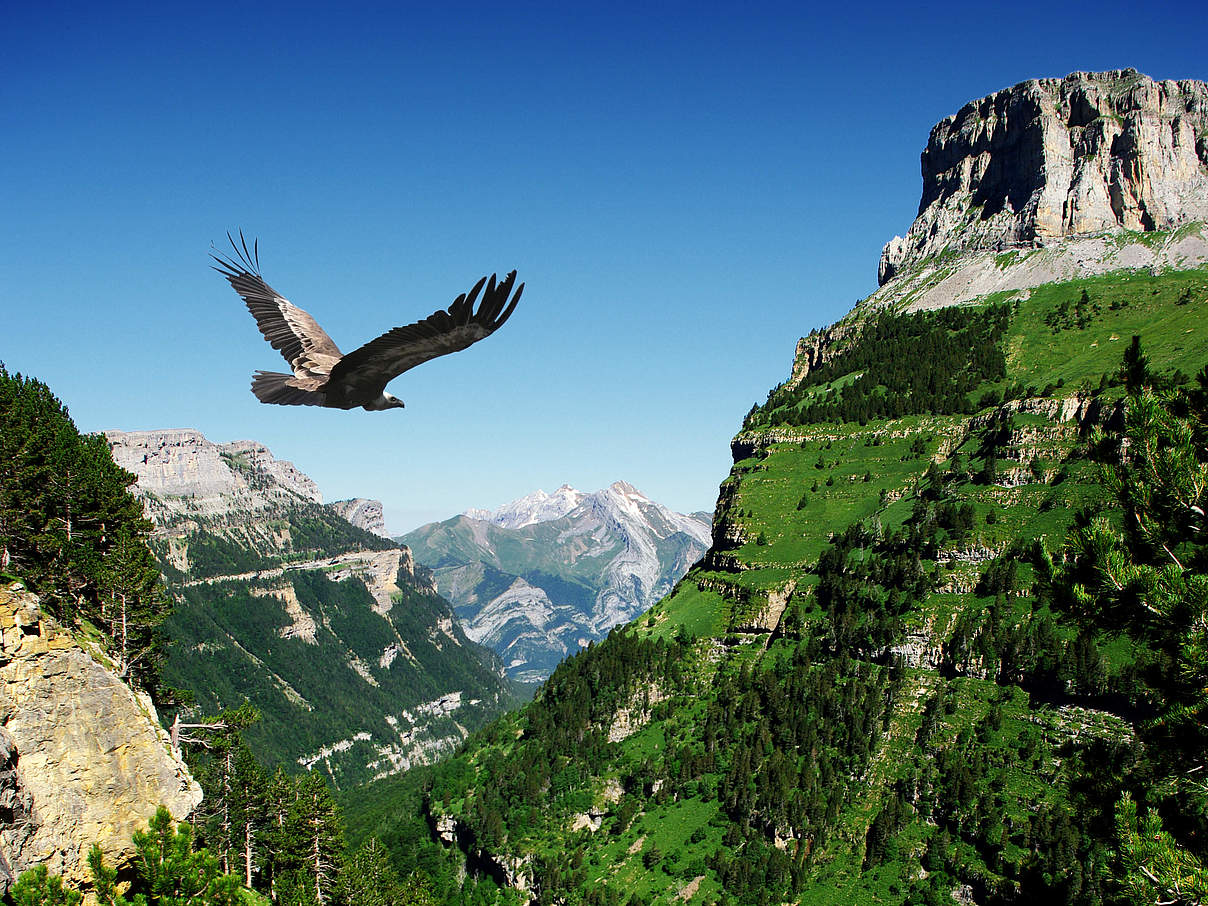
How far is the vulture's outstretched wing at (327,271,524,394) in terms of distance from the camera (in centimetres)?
1384

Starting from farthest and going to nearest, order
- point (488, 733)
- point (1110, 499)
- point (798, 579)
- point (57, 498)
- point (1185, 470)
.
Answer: point (488, 733)
point (798, 579)
point (57, 498)
point (1110, 499)
point (1185, 470)

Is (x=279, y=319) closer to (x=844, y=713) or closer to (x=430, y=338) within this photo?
(x=430, y=338)

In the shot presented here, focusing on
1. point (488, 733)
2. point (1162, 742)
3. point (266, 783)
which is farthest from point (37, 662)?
point (488, 733)

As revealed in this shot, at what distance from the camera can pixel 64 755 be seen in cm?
3850

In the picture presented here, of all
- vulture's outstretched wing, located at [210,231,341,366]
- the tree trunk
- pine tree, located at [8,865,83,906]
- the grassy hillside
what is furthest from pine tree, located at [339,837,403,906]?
vulture's outstretched wing, located at [210,231,341,366]

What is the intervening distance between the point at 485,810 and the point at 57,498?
103 meters

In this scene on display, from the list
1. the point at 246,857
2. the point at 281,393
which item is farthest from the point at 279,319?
the point at 246,857

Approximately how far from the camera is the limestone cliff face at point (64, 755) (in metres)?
35.3

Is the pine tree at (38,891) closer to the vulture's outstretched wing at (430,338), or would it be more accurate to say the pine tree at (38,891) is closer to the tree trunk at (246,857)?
the vulture's outstretched wing at (430,338)

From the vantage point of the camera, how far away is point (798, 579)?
158 metres

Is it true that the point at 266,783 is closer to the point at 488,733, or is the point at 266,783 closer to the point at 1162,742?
the point at 1162,742

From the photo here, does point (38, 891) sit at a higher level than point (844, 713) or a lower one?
lower

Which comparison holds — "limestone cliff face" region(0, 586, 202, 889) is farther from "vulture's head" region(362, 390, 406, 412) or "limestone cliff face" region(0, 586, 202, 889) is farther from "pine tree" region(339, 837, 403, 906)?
"vulture's head" region(362, 390, 406, 412)

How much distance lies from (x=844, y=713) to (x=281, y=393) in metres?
122
